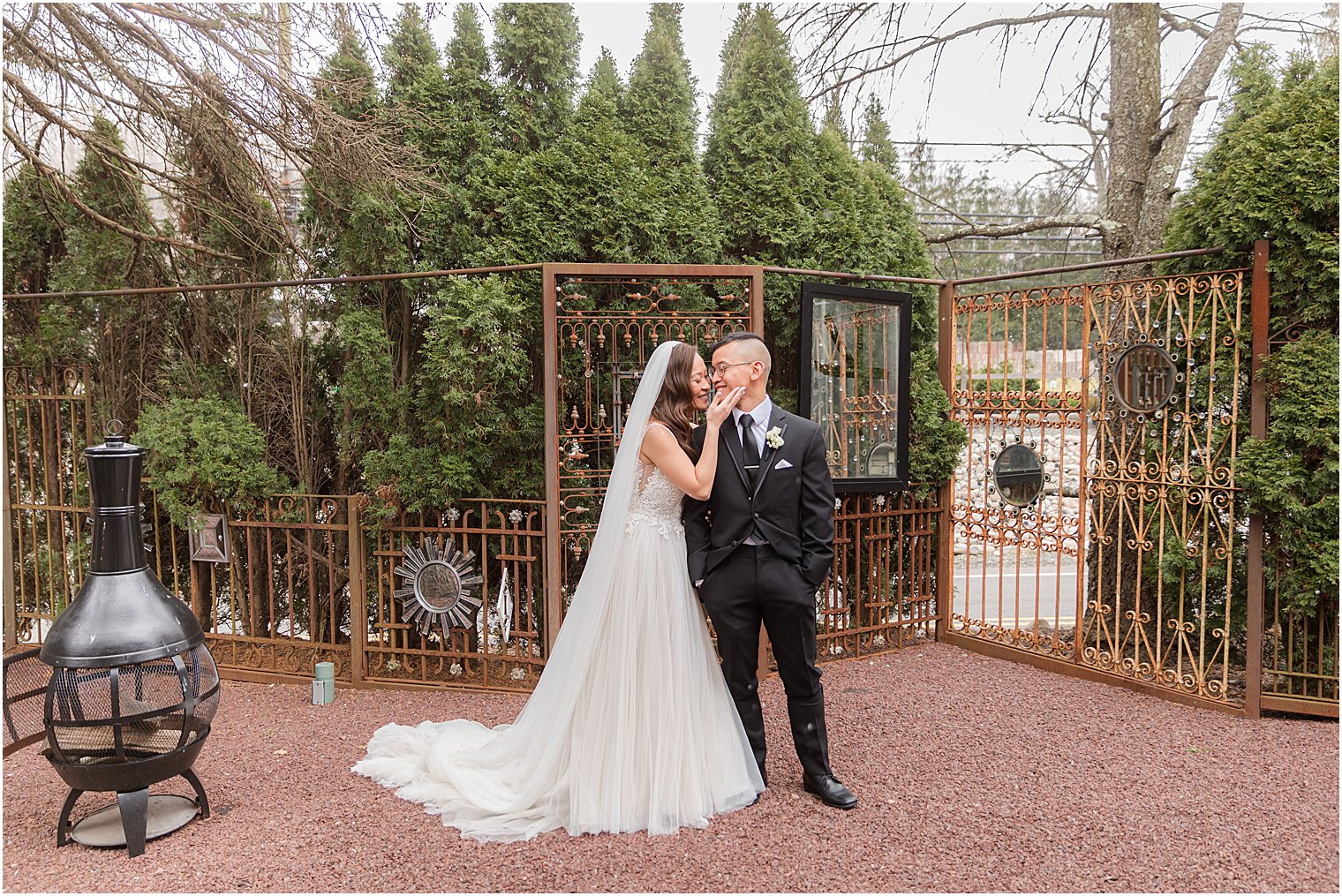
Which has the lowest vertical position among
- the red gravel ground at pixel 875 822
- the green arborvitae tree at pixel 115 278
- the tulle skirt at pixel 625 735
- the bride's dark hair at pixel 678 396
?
the red gravel ground at pixel 875 822

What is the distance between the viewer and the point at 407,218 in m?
5.90

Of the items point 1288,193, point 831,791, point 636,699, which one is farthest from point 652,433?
point 1288,193

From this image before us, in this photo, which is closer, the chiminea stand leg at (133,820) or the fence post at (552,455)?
the chiminea stand leg at (133,820)

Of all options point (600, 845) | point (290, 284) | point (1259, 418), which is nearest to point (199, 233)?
point (290, 284)

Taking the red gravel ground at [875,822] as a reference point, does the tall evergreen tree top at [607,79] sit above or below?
above

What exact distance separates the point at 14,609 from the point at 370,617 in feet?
9.52

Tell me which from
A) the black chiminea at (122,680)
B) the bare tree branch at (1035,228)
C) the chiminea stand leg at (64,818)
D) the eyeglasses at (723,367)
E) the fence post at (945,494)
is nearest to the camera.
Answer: the black chiminea at (122,680)

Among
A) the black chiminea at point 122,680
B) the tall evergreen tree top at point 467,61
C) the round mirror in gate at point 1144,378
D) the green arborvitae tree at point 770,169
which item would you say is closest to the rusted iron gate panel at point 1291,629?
the round mirror in gate at point 1144,378

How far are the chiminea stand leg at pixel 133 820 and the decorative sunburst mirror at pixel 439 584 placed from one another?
222 centimetres

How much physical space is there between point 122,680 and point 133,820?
58cm

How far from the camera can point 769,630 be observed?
12.9 ft

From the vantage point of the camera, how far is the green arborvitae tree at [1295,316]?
4.59m

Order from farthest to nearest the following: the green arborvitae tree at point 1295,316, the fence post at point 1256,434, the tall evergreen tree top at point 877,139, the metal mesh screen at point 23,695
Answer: the tall evergreen tree top at point 877,139 → the fence post at point 1256,434 → the green arborvitae tree at point 1295,316 → the metal mesh screen at point 23,695

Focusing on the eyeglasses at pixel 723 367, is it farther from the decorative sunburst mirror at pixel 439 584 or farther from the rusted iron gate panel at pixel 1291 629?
the rusted iron gate panel at pixel 1291 629
